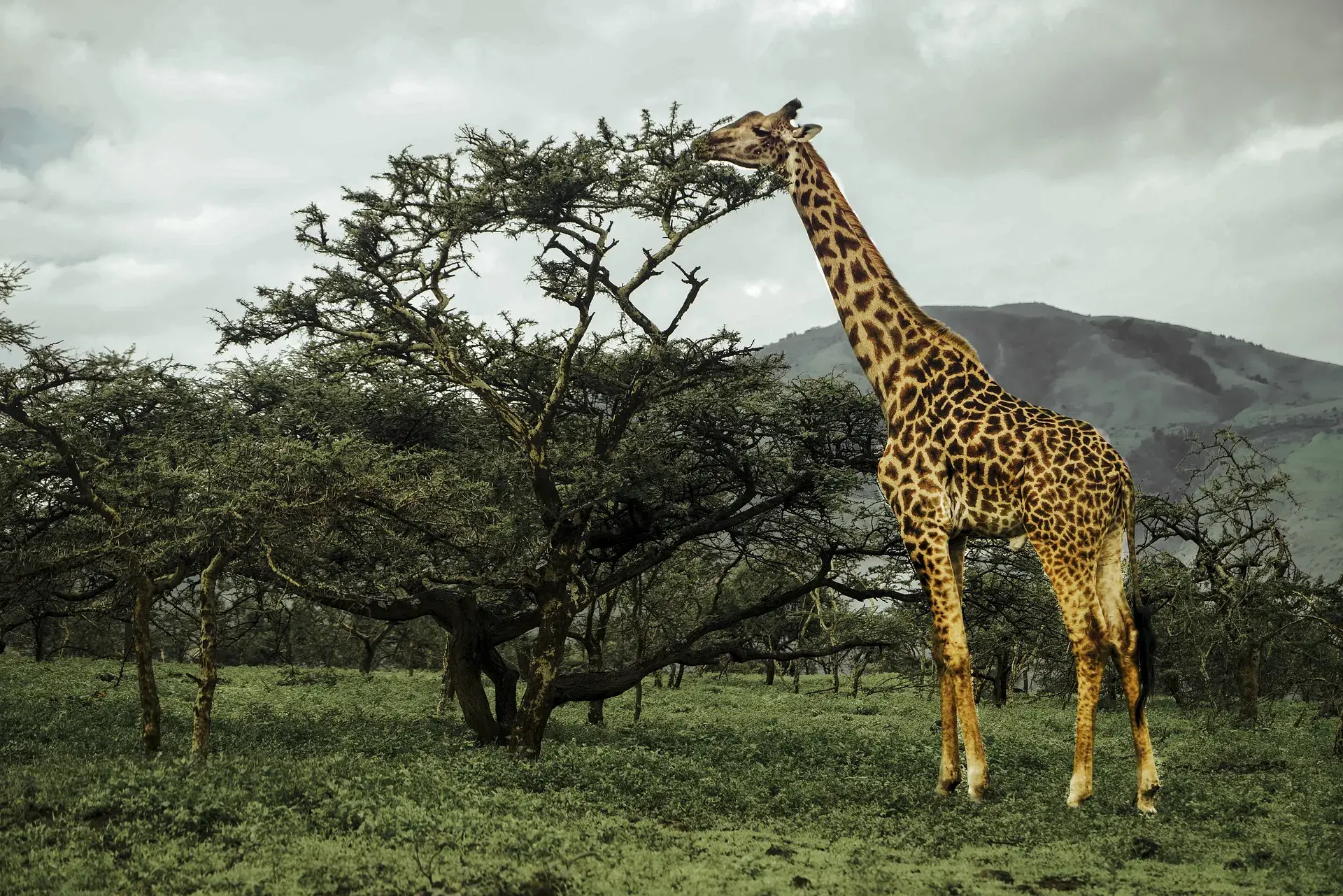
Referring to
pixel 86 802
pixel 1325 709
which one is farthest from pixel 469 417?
pixel 1325 709

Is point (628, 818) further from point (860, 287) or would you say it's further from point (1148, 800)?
point (860, 287)

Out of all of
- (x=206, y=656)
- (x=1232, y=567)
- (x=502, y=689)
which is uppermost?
(x=1232, y=567)

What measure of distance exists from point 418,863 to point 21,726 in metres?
12.3

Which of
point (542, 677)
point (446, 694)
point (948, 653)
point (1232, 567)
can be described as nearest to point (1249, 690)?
point (1232, 567)

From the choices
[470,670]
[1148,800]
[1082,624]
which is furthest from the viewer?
[470,670]

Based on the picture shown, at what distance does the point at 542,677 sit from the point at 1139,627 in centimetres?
806

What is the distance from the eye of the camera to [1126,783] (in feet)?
44.5

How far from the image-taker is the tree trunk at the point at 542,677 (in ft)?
50.4

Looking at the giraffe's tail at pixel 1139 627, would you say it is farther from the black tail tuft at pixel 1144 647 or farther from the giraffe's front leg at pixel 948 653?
the giraffe's front leg at pixel 948 653

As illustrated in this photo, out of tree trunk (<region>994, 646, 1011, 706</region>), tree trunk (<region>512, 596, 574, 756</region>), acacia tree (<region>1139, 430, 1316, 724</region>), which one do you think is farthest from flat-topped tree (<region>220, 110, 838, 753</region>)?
tree trunk (<region>994, 646, 1011, 706</region>)

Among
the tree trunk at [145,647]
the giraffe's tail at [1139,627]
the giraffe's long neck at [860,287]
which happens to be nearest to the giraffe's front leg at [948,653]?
the giraffe's tail at [1139,627]

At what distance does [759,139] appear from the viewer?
14812 mm

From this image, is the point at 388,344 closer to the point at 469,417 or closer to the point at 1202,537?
the point at 469,417

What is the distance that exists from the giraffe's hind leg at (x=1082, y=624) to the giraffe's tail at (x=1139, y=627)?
45cm
